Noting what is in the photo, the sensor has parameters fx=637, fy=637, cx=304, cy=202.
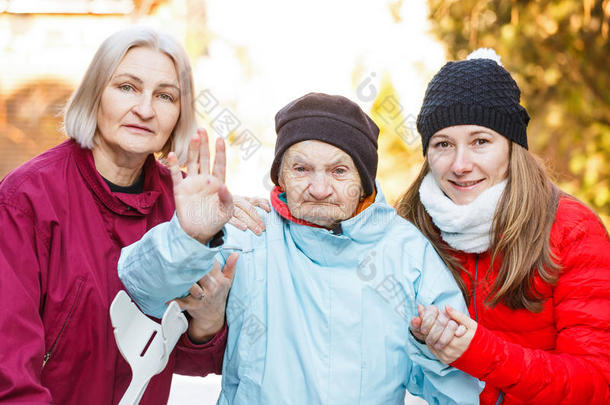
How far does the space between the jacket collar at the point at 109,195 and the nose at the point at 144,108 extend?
0.19m

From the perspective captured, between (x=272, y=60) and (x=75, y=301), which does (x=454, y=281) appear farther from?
(x=272, y=60)

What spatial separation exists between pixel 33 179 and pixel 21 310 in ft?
1.16

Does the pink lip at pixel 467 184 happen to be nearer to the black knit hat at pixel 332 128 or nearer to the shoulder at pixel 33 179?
the black knit hat at pixel 332 128

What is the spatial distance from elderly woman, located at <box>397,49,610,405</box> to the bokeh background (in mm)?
1089

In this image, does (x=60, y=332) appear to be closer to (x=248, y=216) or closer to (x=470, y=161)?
(x=248, y=216)

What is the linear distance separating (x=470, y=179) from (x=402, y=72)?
11.5ft

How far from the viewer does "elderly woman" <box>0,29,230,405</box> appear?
158 centimetres

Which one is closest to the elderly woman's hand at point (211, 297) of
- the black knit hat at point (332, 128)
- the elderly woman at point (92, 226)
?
the elderly woman at point (92, 226)

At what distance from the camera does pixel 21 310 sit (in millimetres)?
1539

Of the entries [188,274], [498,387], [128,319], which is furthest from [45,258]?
[498,387]

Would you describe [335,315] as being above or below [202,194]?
below

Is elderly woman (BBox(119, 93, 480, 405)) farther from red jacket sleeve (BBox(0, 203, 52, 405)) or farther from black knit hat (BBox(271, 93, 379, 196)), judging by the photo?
red jacket sleeve (BBox(0, 203, 52, 405))

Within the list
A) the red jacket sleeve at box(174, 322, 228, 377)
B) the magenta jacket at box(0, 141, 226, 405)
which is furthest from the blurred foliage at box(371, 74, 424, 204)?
the magenta jacket at box(0, 141, 226, 405)

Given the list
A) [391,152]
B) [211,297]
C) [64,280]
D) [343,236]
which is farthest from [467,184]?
[391,152]
